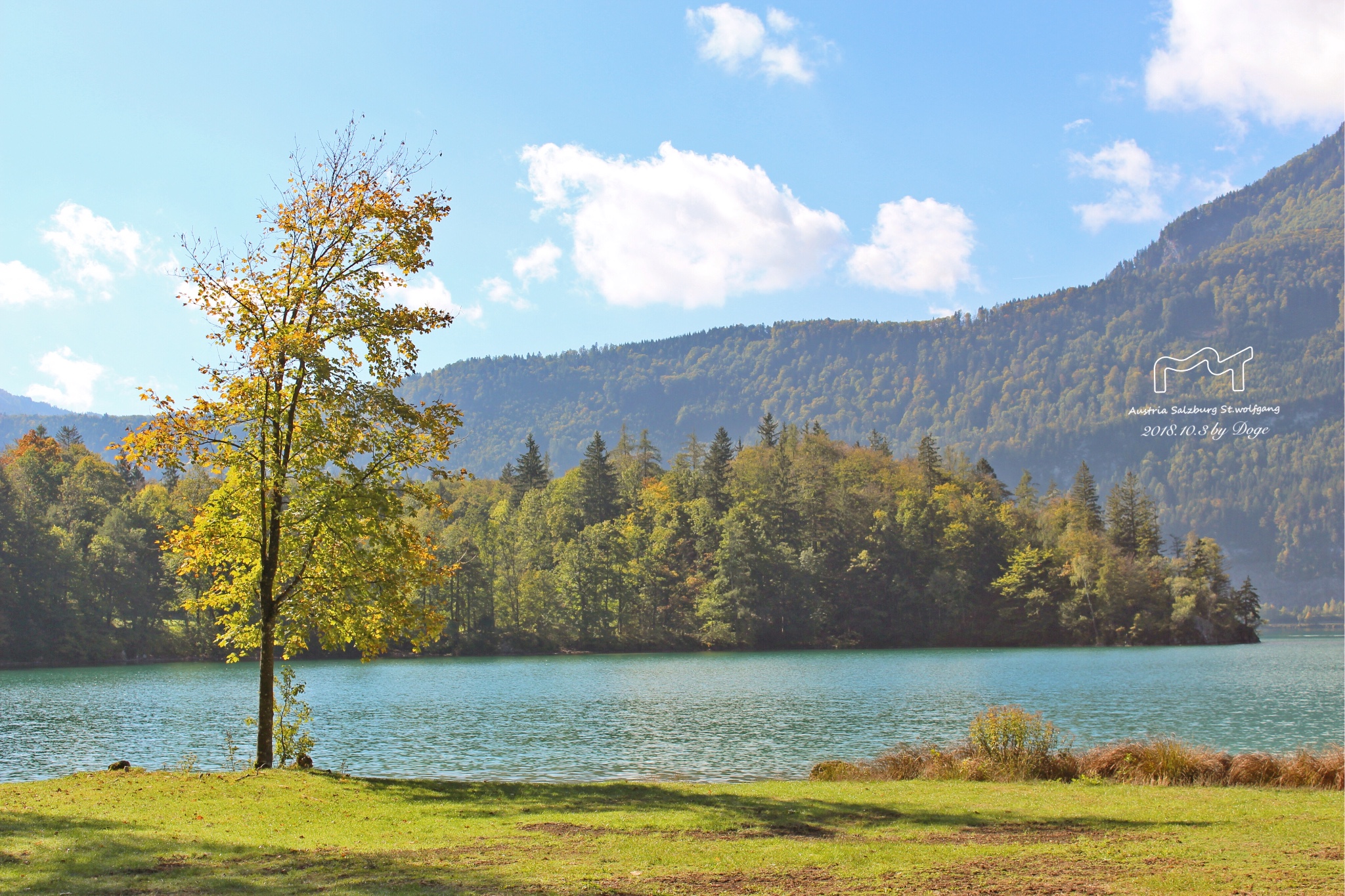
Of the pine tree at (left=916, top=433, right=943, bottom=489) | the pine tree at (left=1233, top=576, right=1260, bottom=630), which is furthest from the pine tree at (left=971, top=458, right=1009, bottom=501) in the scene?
the pine tree at (left=1233, top=576, right=1260, bottom=630)

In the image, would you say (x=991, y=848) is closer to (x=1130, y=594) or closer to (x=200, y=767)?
(x=200, y=767)

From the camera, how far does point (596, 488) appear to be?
125 m

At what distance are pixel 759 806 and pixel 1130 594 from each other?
108718 millimetres

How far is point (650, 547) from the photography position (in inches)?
4567

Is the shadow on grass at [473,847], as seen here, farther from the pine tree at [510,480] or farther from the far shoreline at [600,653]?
the pine tree at [510,480]

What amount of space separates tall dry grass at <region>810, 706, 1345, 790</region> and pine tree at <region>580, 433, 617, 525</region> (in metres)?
101

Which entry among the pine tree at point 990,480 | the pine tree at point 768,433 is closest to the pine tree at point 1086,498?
the pine tree at point 990,480

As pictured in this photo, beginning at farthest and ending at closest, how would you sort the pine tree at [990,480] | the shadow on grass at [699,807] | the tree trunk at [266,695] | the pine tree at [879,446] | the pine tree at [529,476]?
the pine tree at [879,446] < the pine tree at [990,480] < the pine tree at [529,476] < the tree trunk at [266,695] < the shadow on grass at [699,807]

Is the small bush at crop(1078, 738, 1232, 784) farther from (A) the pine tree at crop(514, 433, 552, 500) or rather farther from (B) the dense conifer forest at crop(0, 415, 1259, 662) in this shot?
(A) the pine tree at crop(514, 433, 552, 500)

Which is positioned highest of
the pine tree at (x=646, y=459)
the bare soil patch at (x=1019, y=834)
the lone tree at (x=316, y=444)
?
the pine tree at (x=646, y=459)

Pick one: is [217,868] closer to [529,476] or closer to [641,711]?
[641,711]

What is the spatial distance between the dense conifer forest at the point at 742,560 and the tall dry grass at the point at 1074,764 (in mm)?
82556

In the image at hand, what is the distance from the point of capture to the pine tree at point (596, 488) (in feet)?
408

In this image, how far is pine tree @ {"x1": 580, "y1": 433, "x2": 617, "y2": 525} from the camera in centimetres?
12450
